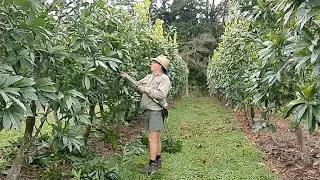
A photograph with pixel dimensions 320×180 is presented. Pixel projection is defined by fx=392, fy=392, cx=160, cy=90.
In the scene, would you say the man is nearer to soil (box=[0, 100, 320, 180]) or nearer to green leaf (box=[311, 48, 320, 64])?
soil (box=[0, 100, 320, 180])

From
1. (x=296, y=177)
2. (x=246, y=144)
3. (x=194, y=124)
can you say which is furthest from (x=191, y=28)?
(x=296, y=177)

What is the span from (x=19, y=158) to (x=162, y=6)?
39.8m

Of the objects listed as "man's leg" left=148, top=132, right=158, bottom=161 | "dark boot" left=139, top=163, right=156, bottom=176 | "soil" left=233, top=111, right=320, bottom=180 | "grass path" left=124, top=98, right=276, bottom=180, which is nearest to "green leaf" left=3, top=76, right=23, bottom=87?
"grass path" left=124, top=98, right=276, bottom=180

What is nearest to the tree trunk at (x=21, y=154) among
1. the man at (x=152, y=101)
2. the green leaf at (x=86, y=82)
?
the green leaf at (x=86, y=82)

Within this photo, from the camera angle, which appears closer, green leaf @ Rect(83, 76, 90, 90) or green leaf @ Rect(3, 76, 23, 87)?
green leaf @ Rect(3, 76, 23, 87)

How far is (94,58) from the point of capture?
4.21m

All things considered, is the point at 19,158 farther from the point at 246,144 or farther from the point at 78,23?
the point at 246,144

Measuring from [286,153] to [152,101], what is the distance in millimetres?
2831

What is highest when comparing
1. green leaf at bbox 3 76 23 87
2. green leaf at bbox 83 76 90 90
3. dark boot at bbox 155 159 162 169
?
green leaf at bbox 3 76 23 87

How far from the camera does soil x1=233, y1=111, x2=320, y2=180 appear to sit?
564 centimetres

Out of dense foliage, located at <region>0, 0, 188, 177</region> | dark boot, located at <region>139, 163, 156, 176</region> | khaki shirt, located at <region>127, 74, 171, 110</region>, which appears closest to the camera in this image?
dense foliage, located at <region>0, 0, 188, 177</region>

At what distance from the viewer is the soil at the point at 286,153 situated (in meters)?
5.64

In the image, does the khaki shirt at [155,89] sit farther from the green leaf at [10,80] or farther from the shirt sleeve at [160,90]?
the green leaf at [10,80]

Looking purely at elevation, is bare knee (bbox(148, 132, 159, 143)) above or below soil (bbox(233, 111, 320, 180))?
above
